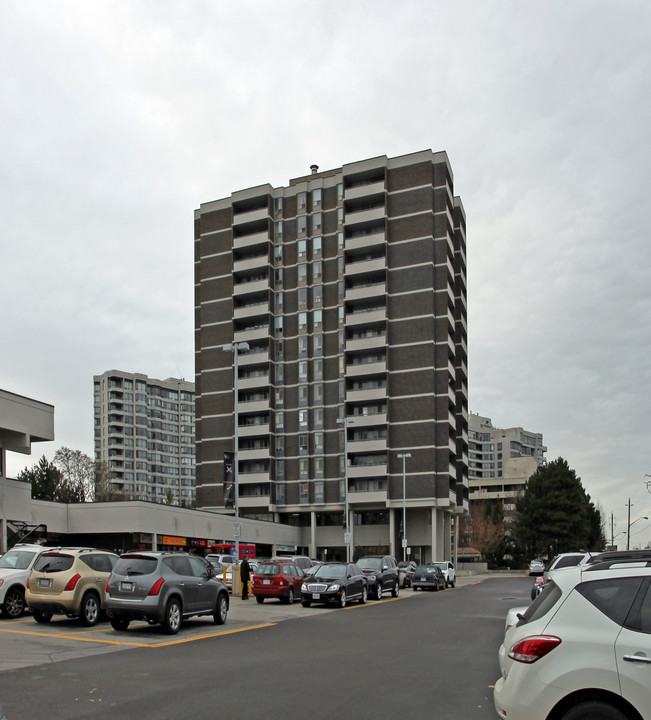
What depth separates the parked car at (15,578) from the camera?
18812 millimetres

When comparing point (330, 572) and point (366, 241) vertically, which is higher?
point (366, 241)

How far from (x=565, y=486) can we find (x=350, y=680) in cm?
8345

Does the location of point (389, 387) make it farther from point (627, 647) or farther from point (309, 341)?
point (627, 647)

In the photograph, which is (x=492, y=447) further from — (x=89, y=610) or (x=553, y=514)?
(x=89, y=610)

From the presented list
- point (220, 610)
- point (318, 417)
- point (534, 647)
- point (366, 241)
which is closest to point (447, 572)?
point (220, 610)

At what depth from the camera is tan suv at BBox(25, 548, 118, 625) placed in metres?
17.2

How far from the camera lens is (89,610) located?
17.7 meters

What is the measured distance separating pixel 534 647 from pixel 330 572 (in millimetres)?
22649

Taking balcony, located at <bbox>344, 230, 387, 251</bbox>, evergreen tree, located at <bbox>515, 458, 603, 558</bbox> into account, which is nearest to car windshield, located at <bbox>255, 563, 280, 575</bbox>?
balcony, located at <bbox>344, 230, 387, 251</bbox>

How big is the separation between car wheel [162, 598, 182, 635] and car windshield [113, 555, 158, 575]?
2.72 ft

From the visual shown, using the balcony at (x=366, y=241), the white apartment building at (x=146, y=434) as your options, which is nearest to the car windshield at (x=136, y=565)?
the balcony at (x=366, y=241)

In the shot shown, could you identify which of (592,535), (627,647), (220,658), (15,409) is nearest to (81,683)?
(220,658)

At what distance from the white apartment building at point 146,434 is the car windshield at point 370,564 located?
4555 inches

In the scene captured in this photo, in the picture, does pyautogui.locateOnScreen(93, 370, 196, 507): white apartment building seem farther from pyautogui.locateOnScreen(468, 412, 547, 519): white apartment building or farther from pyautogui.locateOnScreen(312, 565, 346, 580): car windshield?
pyautogui.locateOnScreen(312, 565, 346, 580): car windshield
